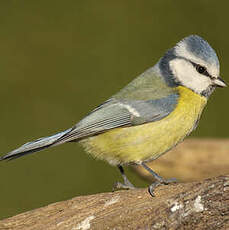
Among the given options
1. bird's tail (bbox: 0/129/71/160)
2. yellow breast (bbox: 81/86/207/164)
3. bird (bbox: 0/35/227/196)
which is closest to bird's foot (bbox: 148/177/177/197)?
bird (bbox: 0/35/227/196)

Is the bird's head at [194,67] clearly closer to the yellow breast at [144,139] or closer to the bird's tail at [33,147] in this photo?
the yellow breast at [144,139]

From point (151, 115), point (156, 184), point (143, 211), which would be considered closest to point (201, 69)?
point (151, 115)

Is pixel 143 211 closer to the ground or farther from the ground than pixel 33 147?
closer to the ground

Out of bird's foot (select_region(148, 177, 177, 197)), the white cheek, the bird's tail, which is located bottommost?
bird's foot (select_region(148, 177, 177, 197))

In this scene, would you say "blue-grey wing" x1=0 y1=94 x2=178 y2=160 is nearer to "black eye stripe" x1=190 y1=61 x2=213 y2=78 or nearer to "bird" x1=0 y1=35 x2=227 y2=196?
"bird" x1=0 y1=35 x2=227 y2=196

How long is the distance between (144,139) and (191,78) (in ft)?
1.07

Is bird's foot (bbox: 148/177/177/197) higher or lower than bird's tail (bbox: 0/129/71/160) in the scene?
lower

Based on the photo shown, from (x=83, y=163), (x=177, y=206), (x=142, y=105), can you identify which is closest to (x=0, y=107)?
(x=83, y=163)

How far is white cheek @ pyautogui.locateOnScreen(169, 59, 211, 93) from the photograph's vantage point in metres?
1.85

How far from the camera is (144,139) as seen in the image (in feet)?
5.66

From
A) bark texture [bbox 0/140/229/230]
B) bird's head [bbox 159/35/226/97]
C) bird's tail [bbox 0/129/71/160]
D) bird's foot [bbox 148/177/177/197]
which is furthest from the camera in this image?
bird's head [bbox 159/35/226/97]

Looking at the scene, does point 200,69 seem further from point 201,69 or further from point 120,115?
point 120,115

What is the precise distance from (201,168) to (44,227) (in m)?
1.03

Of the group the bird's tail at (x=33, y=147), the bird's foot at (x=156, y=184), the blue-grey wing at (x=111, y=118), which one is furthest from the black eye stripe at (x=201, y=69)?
the bird's tail at (x=33, y=147)
